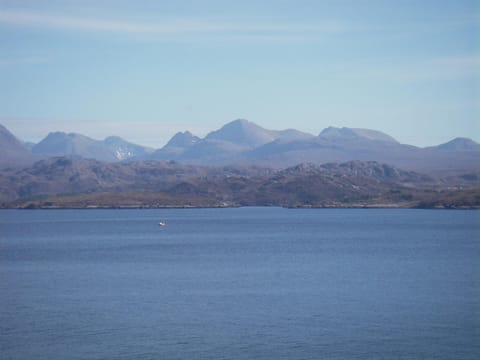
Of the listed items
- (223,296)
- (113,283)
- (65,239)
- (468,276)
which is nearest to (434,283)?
(468,276)

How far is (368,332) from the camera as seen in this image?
40469 millimetres

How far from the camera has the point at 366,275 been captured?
6359cm

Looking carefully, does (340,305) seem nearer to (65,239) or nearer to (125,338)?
(125,338)

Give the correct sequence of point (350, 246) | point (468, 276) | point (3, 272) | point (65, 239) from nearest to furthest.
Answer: point (468, 276), point (3, 272), point (350, 246), point (65, 239)

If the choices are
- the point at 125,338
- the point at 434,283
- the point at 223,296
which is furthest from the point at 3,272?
the point at 434,283

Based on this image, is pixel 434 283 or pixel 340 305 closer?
pixel 340 305

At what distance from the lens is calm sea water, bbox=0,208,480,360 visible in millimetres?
38062

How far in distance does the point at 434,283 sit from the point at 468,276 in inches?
213

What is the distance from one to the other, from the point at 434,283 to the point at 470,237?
169 feet

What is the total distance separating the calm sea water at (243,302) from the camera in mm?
38062

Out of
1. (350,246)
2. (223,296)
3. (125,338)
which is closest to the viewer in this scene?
(125,338)

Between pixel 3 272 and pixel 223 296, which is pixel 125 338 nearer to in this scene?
pixel 223 296

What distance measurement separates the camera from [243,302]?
50031mm

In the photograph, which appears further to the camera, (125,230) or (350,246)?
(125,230)
